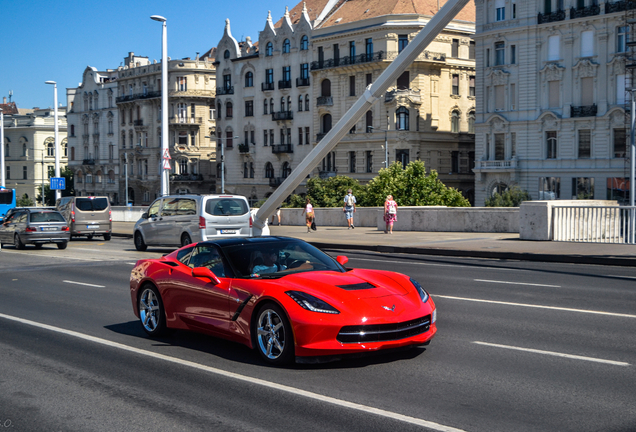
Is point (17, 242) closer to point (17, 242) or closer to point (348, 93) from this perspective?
point (17, 242)

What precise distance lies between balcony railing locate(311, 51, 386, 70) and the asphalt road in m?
59.8

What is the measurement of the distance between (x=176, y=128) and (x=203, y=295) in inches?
3459

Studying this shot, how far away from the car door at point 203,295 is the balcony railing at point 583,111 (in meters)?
53.5

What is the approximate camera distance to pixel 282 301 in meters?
7.52

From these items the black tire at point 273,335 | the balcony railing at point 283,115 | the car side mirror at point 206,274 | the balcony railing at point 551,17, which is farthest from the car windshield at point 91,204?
the balcony railing at point 283,115

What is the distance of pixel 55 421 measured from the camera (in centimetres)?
605

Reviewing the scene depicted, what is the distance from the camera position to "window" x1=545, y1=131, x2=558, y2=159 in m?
60.0

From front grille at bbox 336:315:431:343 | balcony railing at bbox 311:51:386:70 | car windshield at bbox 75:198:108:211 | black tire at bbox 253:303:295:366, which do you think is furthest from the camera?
balcony railing at bbox 311:51:386:70

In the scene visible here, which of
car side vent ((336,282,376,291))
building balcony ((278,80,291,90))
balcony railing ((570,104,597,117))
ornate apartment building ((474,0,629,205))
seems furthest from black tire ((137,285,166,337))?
building balcony ((278,80,291,90))

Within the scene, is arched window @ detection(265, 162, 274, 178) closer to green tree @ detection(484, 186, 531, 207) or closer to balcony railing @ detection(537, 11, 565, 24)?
green tree @ detection(484, 186, 531, 207)

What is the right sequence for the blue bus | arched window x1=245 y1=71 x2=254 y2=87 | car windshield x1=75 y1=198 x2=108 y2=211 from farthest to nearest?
1. arched window x1=245 y1=71 x2=254 y2=87
2. the blue bus
3. car windshield x1=75 y1=198 x2=108 y2=211

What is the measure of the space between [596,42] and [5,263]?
48.2m

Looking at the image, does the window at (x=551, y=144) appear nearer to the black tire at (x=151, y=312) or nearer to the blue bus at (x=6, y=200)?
the blue bus at (x=6, y=200)

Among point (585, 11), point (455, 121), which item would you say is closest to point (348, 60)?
point (455, 121)
